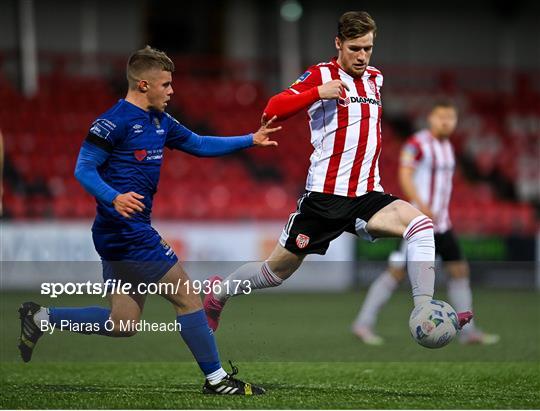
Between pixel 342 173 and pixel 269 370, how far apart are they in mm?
1629

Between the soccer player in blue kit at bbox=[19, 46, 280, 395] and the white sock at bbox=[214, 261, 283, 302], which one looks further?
the white sock at bbox=[214, 261, 283, 302]

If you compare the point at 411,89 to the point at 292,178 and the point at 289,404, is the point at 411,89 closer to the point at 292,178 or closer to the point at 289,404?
the point at 292,178

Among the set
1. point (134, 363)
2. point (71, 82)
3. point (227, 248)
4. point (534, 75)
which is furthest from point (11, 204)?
point (534, 75)

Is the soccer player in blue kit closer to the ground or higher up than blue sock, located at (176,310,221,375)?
higher up

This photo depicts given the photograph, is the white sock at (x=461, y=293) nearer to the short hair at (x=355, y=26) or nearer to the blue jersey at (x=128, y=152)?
the short hair at (x=355, y=26)

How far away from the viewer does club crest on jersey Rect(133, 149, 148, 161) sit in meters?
6.34

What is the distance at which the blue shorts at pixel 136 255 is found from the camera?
6.34 metres

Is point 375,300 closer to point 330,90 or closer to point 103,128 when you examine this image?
point 330,90

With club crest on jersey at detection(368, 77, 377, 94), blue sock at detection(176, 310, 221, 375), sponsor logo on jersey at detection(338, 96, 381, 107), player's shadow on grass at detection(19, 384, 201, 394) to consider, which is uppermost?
club crest on jersey at detection(368, 77, 377, 94)

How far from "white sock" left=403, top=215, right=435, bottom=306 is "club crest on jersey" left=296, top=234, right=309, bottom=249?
0.61 metres

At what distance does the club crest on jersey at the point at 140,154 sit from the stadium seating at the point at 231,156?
9320 mm

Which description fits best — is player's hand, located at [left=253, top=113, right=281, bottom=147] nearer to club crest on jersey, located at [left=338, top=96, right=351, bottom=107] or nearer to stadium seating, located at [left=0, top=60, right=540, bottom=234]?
club crest on jersey, located at [left=338, top=96, right=351, bottom=107]

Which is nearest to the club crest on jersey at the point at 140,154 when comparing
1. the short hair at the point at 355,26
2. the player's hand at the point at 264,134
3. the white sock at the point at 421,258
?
the player's hand at the point at 264,134

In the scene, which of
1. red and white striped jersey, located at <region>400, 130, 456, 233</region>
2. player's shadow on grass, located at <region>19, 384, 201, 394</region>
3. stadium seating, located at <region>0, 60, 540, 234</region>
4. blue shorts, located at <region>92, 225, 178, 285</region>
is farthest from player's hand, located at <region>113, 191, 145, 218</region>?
stadium seating, located at <region>0, 60, 540, 234</region>
